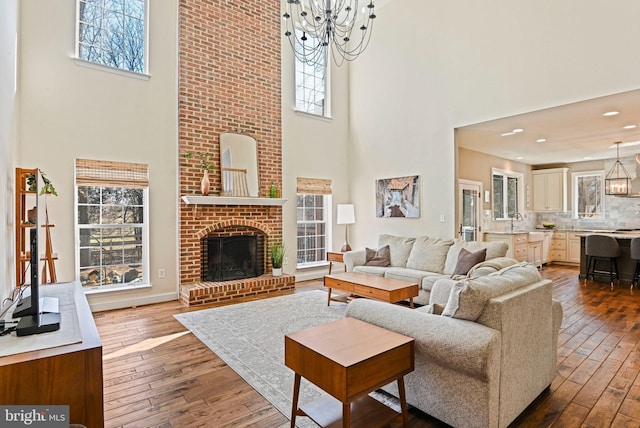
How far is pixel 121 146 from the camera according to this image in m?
4.77

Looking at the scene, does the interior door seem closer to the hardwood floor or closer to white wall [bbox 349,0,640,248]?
white wall [bbox 349,0,640,248]

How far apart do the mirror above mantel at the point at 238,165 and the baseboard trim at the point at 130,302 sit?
1743 millimetres

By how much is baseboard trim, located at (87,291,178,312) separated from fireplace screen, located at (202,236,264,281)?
572mm

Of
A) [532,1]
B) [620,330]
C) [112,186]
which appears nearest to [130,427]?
[112,186]

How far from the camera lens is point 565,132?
5.72 m

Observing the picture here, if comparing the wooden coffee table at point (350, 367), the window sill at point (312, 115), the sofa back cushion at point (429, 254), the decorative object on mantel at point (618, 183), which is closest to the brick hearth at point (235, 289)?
the sofa back cushion at point (429, 254)

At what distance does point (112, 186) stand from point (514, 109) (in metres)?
5.52

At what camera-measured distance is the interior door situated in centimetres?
688

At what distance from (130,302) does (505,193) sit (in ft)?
26.6

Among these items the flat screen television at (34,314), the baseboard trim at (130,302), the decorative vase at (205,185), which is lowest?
the baseboard trim at (130,302)

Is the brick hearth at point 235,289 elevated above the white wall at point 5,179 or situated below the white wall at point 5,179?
below

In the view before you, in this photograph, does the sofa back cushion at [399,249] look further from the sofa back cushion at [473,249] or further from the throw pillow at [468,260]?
the throw pillow at [468,260]

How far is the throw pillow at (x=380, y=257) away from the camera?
541 centimetres

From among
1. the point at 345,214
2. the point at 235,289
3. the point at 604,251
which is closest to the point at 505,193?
the point at 604,251
